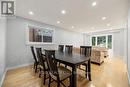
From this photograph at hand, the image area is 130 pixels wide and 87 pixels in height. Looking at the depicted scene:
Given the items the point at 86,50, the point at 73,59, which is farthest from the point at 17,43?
the point at 86,50

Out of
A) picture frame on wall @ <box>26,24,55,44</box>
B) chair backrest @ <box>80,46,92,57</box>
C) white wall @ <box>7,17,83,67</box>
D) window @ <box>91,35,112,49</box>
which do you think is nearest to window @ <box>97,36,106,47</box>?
window @ <box>91,35,112,49</box>

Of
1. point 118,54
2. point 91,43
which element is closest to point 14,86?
point 118,54

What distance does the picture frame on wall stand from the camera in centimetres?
438

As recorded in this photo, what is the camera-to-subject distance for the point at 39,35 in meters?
4.87

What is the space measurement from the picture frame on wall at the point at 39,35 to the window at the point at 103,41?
552 cm

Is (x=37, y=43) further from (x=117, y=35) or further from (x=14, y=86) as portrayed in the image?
(x=117, y=35)

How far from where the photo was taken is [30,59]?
430 centimetres

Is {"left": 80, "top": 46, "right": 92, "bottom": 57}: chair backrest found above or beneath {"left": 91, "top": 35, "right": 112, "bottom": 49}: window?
beneath

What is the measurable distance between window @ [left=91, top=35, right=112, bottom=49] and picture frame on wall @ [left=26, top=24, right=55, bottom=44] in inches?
217

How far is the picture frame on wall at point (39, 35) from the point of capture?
14.4 ft

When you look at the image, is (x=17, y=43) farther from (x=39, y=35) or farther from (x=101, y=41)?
(x=101, y=41)

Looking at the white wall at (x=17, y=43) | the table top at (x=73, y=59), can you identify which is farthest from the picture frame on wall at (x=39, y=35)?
the table top at (x=73, y=59)

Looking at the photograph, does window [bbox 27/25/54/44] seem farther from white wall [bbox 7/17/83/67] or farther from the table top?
the table top

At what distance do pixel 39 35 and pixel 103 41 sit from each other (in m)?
6.52
